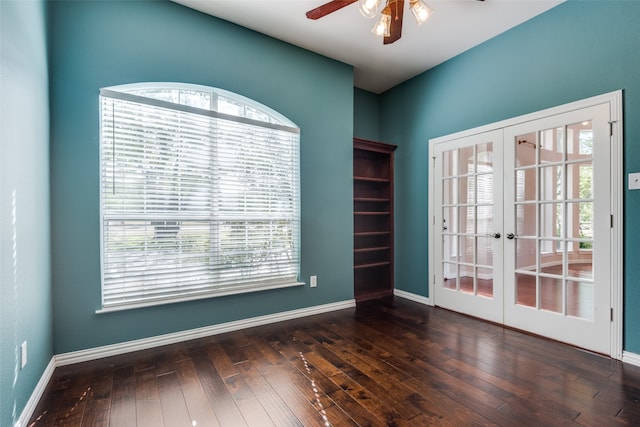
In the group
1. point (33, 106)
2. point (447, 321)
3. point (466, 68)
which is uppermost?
point (466, 68)

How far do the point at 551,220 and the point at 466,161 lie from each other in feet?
3.47

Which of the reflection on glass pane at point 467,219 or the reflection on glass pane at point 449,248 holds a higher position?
the reflection on glass pane at point 467,219

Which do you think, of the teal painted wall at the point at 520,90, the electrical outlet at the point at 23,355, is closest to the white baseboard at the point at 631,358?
the teal painted wall at the point at 520,90

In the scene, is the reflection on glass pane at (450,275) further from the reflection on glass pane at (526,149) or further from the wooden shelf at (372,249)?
the reflection on glass pane at (526,149)

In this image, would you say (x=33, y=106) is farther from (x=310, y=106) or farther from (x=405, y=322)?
(x=405, y=322)

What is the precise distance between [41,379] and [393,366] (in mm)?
2384

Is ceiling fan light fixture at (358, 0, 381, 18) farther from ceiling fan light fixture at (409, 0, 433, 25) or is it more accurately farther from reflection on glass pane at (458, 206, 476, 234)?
reflection on glass pane at (458, 206, 476, 234)

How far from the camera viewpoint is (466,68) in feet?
11.1

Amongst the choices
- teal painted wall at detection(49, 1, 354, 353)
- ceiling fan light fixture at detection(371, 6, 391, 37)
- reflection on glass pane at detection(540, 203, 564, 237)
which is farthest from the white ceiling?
reflection on glass pane at detection(540, 203, 564, 237)

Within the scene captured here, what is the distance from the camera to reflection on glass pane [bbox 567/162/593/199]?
2473 mm

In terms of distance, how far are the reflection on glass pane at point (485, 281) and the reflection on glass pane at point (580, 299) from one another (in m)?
0.69

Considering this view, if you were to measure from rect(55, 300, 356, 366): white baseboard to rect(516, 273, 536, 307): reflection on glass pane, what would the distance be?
189 centimetres

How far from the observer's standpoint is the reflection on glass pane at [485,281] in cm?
318

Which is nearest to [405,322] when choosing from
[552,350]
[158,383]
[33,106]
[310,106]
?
[552,350]
